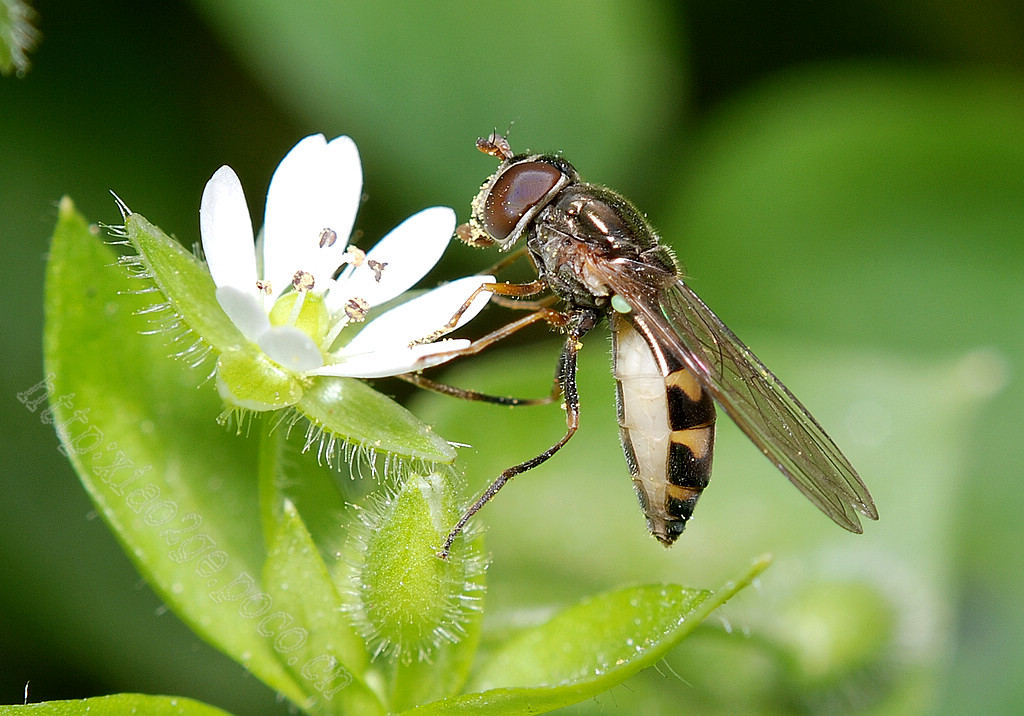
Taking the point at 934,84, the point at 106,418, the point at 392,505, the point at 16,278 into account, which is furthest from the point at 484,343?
the point at 934,84

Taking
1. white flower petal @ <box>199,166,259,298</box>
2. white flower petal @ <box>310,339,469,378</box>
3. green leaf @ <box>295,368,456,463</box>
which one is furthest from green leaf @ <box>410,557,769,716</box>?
white flower petal @ <box>199,166,259,298</box>

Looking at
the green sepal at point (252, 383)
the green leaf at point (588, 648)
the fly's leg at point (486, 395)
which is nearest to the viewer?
the green leaf at point (588, 648)

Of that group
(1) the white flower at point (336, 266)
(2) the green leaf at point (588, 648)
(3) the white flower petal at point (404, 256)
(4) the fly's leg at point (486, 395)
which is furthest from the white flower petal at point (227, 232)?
(2) the green leaf at point (588, 648)

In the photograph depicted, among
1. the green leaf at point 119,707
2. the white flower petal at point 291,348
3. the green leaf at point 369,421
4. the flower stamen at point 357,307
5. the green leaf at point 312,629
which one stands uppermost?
the flower stamen at point 357,307

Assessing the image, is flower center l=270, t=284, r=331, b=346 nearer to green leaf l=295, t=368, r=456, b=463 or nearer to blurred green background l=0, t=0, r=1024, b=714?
green leaf l=295, t=368, r=456, b=463

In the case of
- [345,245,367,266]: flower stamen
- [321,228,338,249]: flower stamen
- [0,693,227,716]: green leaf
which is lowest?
[0,693,227,716]: green leaf

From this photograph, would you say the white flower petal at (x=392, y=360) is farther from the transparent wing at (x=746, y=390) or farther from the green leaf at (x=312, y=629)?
the transparent wing at (x=746, y=390)

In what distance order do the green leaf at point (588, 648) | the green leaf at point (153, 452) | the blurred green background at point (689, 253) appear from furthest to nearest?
the blurred green background at point (689, 253), the green leaf at point (153, 452), the green leaf at point (588, 648)

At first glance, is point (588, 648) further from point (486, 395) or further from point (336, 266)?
point (336, 266)
